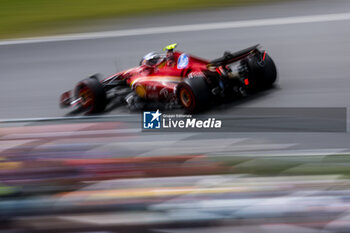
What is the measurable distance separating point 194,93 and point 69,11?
20.5ft

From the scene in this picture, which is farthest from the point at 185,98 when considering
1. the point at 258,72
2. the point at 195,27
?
the point at 195,27

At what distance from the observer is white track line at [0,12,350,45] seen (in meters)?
9.11

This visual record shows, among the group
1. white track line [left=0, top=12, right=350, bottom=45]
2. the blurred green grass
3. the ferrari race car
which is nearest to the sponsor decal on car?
the ferrari race car

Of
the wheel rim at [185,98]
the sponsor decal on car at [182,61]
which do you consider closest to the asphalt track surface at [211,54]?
the wheel rim at [185,98]

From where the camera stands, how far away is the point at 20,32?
1060 centimetres

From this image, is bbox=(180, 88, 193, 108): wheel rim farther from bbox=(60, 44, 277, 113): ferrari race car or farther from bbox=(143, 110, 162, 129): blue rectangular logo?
bbox=(143, 110, 162, 129): blue rectangular logo

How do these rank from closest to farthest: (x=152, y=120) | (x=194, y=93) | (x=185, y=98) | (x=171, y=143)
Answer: (x=171, y=143) < (x=194, y=93) < (x=185, y=98) < (x=152, y=120)

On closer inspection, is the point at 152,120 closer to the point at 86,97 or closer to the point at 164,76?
the point at 164,76

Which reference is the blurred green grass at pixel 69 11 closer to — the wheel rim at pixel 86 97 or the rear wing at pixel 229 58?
the wheel rim at pixel 86 97

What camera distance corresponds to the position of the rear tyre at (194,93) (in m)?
5.81

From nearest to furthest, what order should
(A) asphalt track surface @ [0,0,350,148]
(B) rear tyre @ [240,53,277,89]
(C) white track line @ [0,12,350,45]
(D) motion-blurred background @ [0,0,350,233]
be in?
(D) motion-blurred background @ [0,0,350,233] < (B) rear tyre @ [240,53,277,89] < (A) asphalt track surface @ [0,0,350,148] < (C) white track line @ [0,12,350,45]

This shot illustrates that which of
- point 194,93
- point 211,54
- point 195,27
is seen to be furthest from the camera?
point 195,27

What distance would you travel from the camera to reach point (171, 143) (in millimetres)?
5426

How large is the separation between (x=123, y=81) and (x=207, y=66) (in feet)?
3.92
